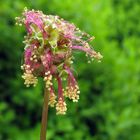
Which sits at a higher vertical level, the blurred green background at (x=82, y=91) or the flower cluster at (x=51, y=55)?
the blurred green background at (x=82, y=91)

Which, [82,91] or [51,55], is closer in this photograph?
[51,55]

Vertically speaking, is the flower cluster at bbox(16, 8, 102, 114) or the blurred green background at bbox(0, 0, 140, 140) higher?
the blurred green background at bbox(0, 0, 140, 140)

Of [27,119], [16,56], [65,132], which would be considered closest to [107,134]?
[65,132]

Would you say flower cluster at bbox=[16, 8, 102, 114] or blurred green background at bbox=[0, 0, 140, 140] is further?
blurred green background at bbox=[0, 0, 140, 140]

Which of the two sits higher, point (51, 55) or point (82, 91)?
point (82, 91)
